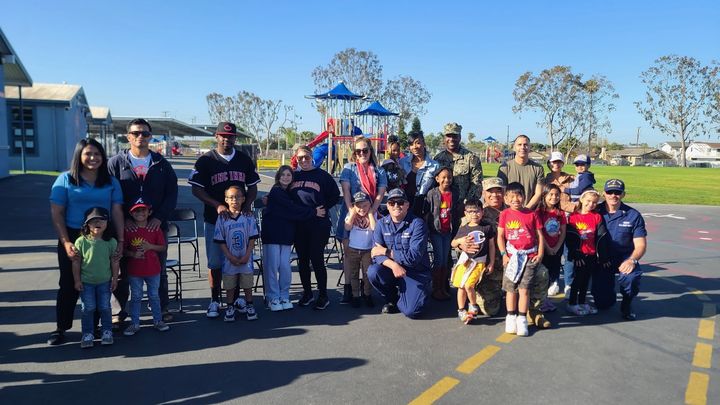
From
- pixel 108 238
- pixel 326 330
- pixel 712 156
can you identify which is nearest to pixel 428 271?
pixel 326 330

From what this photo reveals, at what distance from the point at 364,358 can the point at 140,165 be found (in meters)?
2.83

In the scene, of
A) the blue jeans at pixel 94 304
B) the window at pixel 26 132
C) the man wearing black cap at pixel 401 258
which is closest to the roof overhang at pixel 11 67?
the window at pixel 26 132

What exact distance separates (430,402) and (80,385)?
258cm

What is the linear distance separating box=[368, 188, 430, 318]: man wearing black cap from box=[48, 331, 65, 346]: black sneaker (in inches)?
119

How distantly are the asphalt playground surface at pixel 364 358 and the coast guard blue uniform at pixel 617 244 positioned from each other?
0.87ft

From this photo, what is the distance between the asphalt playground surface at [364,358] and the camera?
3340mm

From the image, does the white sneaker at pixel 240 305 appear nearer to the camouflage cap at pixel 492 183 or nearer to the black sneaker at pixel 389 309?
the black sneaker at pixel 389 309

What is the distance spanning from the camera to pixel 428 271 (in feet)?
16.8

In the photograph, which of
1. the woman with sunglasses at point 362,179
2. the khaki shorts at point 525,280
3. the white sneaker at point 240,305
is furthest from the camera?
the woman with sunglasses at point 362,179

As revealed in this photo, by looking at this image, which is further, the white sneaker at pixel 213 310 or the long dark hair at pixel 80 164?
the white sneaker at pixel 213 310

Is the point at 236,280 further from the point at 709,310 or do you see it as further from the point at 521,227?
the point at 709,310

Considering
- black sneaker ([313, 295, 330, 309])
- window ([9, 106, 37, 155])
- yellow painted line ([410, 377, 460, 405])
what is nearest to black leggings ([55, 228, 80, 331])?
black sneaker ([313, 295, 330, 309])

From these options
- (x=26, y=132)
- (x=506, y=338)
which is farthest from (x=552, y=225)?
(x=26, y=132)

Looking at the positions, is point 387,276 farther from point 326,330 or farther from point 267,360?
point 267,360
